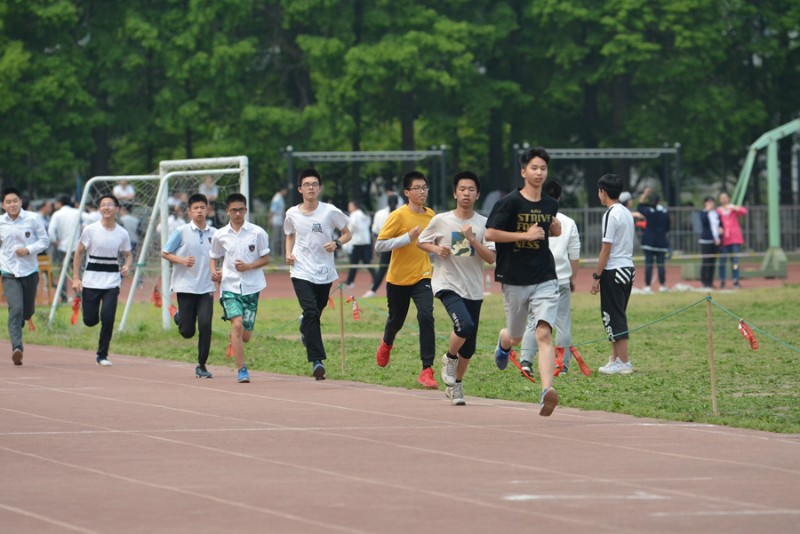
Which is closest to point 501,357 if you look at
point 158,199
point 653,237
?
point 158,199

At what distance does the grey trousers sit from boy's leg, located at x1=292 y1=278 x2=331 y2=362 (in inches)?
149

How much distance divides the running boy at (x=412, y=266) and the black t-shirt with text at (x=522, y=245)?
1.80m

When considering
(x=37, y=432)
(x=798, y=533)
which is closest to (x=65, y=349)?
(x=37, y=432)

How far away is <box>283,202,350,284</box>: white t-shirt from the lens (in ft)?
50.3

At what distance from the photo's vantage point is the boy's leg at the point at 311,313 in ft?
49.8

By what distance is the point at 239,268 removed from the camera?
15.2 meters

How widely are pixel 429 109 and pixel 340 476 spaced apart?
3809cm

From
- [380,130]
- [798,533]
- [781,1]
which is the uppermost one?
[781,1]

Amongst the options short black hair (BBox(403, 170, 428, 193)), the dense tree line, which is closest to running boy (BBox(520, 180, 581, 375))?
short black hair (BBox(403, 170, 428, 193))

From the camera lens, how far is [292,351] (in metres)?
18.4

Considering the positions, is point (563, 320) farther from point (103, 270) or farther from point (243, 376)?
point (103, 270)

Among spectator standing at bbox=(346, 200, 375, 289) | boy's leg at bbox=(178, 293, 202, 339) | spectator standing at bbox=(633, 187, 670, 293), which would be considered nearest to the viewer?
boy's leg at bbox=(178, 293, 202, 339)

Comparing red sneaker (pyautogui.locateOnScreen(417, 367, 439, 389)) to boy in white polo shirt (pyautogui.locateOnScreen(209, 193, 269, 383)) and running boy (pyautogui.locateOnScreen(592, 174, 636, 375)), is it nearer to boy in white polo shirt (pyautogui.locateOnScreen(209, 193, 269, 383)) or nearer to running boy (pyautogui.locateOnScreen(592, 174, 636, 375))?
boy in white polo shirt (pyautogui.locateOnScreen(209, 193, 269, 383))

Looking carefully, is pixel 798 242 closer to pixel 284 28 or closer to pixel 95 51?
pixel 284 28
